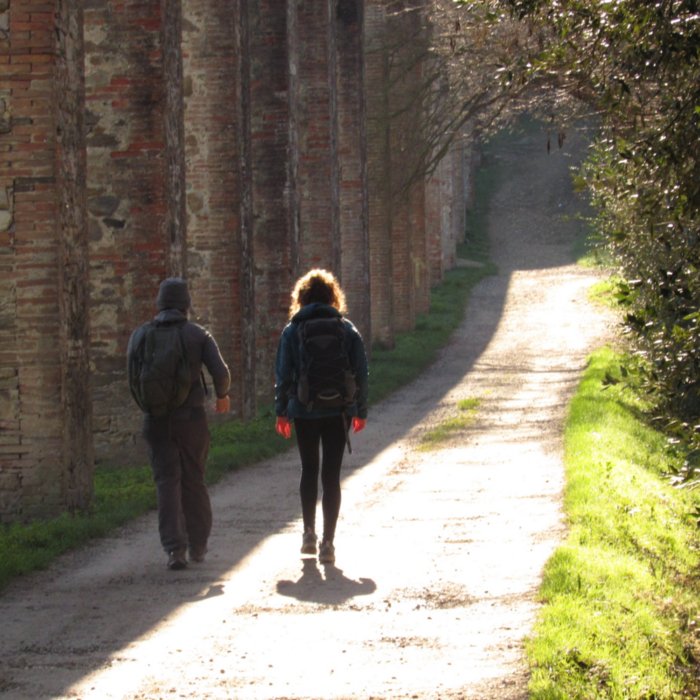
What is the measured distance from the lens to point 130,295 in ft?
48.5

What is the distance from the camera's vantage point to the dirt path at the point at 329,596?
259 inches

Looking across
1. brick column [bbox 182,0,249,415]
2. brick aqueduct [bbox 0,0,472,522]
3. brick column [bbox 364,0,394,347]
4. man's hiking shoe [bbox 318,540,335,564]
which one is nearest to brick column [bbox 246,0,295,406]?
brick aqueduct [bbox 0,0,472,522]

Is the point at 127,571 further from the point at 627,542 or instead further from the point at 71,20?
the point at 71,20

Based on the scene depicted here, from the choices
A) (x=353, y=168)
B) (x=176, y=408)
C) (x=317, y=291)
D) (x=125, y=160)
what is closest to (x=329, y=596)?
(x=176, y=408)

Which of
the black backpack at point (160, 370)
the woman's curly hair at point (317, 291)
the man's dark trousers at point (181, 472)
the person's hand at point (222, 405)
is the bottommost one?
the man's dark trousers at point (181, 472)

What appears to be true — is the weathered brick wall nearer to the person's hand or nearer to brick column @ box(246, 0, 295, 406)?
the person's hand

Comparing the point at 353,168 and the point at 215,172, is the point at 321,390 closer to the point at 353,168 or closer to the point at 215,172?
the point at 215,172

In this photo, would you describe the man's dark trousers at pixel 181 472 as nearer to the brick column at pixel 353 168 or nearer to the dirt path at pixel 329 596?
the dirt path at pixel 329 596

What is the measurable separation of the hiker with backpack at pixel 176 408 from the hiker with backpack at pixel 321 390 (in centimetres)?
43

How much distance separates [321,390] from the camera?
9445 mm

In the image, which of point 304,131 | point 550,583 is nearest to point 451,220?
point 304,131

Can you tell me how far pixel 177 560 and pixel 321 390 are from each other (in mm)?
1399

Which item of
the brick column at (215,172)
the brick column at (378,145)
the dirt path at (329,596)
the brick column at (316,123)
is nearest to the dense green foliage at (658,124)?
the dirt path at (329,596)

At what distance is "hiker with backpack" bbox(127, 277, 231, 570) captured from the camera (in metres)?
9.47
